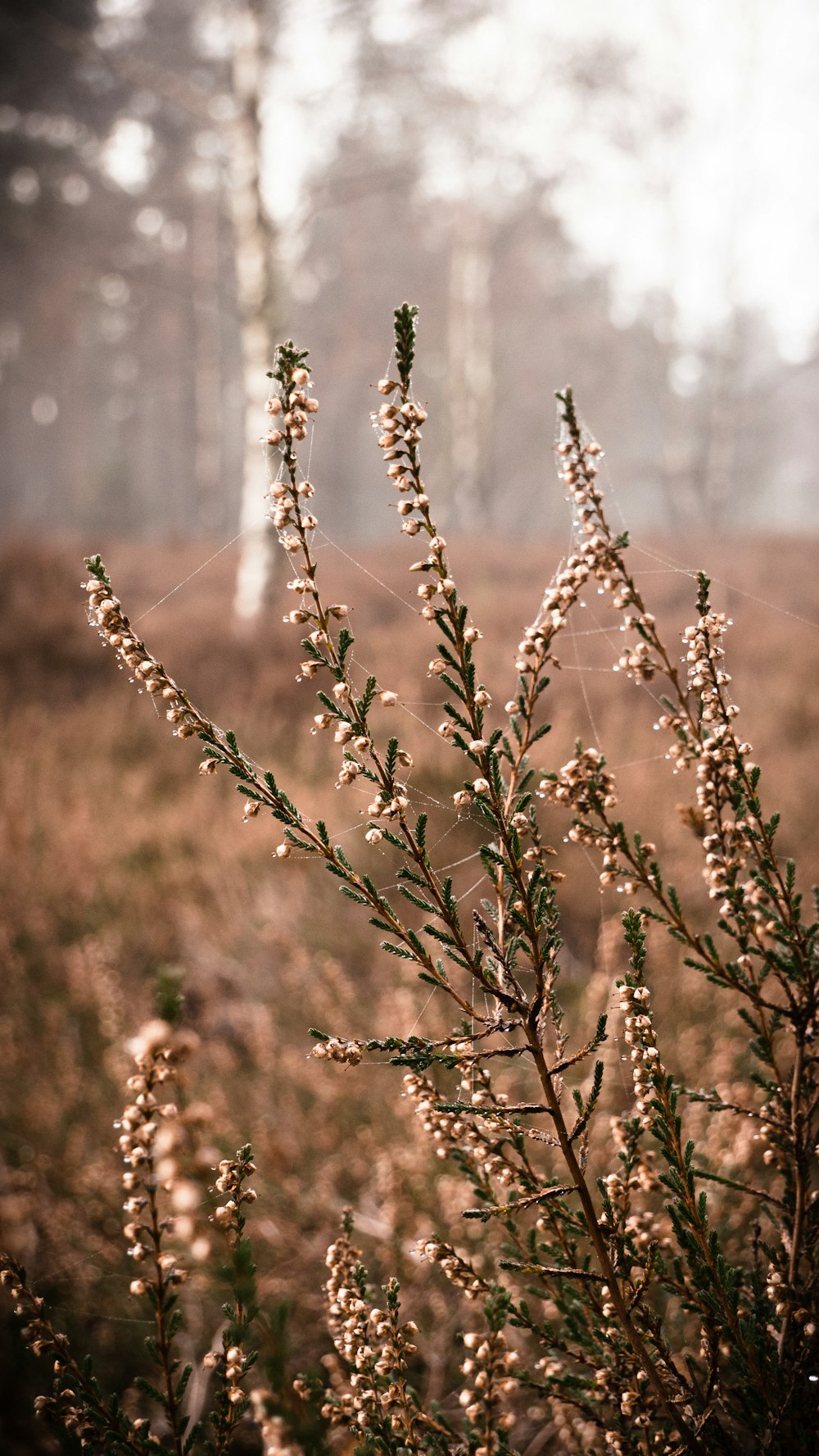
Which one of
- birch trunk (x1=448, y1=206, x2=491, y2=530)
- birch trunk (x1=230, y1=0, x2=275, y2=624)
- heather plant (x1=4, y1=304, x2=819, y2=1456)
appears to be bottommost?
heather plant (x1=4, y1=304, x2=819, y2=1456)

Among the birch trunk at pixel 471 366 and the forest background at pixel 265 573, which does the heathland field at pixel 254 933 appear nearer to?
the forest background at pixel 265 573

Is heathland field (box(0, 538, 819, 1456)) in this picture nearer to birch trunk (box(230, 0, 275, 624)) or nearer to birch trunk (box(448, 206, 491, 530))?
birch trunk (box(230, 0, 275, 624))

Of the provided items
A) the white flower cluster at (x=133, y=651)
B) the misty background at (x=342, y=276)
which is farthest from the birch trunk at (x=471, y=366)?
the white flower cluster at (x=133, y=651)

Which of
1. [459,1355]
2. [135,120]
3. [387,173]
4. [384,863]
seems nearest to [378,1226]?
[459,1355]

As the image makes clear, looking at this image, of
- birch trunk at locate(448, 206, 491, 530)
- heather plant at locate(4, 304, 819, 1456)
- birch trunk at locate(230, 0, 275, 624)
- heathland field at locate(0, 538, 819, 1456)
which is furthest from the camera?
birch trunk at locate(448, 206, 491, 530)

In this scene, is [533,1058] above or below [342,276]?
below

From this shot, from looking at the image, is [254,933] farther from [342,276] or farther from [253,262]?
[342,276]

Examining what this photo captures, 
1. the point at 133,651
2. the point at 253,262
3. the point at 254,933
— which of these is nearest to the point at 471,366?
the point at 253,262

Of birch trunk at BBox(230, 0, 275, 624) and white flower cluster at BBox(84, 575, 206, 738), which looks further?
birch trunk at BBox(230, 0, 275, 624)

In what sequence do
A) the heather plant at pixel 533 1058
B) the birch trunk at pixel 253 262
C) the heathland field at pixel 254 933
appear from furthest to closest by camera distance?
the birch trunk at pixel 253 262
the heathland field at pixel 254 933
the heather plant at pixel 533 1058

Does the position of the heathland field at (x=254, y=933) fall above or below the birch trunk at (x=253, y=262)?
below

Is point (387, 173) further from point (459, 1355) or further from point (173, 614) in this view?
point (459, 1355)

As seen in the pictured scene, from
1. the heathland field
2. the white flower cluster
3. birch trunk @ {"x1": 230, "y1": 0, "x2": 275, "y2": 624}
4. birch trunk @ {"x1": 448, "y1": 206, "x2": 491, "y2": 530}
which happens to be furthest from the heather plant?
birch trunk @ {"x1": 448, "y1": 206, "x2": 491, "y2": 530}

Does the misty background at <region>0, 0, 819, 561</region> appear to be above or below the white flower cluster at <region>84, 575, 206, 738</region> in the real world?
above
